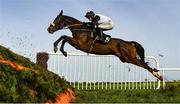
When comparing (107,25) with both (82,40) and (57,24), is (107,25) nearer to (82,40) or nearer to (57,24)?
(82,40)

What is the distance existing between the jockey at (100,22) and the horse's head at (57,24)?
78cm

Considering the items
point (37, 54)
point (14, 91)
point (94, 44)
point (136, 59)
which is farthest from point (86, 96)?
point (37, 54)

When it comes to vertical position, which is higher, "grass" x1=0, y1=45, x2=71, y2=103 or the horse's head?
the horse's head

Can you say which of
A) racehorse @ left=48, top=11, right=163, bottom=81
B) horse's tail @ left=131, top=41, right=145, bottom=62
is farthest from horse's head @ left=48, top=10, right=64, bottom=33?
horse's tail @ left=131, top=41, right=145, bottom=62

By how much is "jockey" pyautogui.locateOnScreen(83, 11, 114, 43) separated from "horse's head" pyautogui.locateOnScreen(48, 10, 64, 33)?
0.78 metres

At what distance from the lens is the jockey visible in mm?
15017

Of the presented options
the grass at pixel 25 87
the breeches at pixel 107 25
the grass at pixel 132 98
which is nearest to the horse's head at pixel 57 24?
the breeches at pixel 107 25

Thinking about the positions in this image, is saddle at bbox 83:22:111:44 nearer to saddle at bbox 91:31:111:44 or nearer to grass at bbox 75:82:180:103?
saddle at bbox 91:31:111:44

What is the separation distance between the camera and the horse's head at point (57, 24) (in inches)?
575

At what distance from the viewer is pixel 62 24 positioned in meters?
15.1

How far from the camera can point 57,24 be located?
15.0 metres

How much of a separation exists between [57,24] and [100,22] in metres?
1.32

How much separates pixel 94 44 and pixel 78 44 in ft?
2.15

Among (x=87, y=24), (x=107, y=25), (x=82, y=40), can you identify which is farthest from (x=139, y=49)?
(x=82, y=40)
